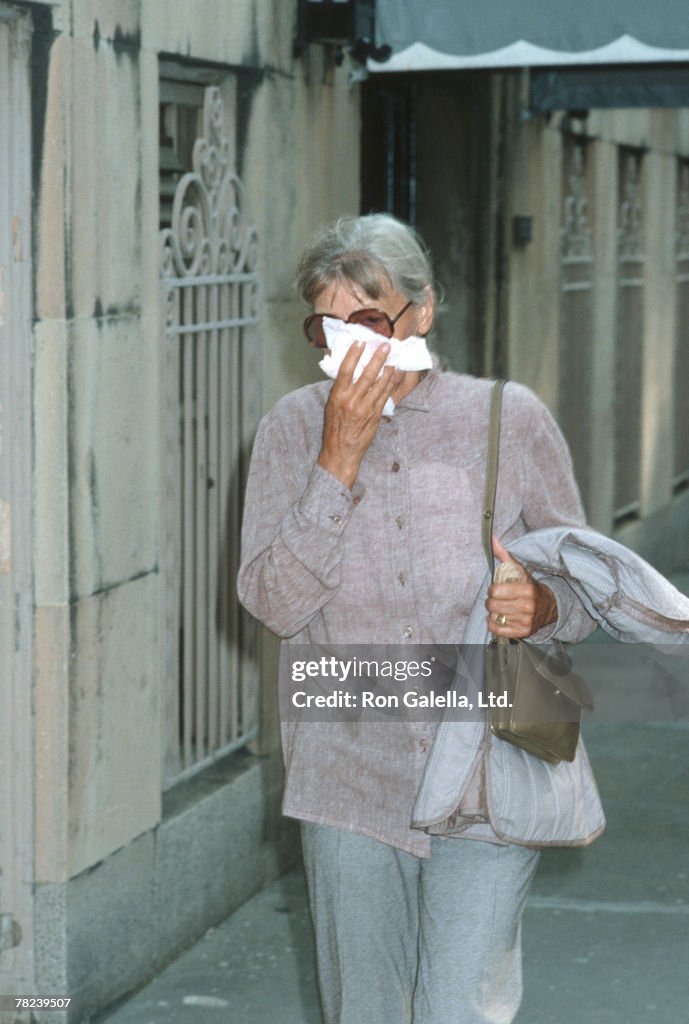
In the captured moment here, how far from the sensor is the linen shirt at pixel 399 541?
362 centimetres

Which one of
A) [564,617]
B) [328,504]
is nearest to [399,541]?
[328,504]

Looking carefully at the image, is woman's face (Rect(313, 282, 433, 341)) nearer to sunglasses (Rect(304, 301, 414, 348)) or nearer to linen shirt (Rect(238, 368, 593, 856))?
sunglasses (Rect(304, 301, 414, 348))

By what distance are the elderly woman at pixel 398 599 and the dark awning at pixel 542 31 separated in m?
3.33

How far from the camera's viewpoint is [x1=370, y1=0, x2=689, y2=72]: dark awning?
6.74 m

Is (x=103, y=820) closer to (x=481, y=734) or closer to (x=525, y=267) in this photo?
(x=481, y=734)

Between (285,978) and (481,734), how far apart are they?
2.46 meters

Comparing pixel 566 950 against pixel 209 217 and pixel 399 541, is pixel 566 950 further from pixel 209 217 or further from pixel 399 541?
pixel 399 541

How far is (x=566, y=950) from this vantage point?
239 inches

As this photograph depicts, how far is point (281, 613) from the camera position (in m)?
3.55

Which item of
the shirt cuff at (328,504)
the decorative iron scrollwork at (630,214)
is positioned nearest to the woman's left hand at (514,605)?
the shirt cuff at (328,504)

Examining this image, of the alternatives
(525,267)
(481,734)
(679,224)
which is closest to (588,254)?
(525,267)

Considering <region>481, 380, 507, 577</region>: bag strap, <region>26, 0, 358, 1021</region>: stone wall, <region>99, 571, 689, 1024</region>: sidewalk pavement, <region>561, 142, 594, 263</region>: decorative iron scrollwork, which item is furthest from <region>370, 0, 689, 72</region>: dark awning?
<region>561, 142, 594, 263</region>: decorative iron scrollwork

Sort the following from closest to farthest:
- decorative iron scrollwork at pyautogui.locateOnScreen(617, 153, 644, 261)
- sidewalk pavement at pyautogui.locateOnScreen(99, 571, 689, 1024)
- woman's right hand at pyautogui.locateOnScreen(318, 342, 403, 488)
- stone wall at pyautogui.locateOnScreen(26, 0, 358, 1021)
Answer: woman's right hand at pyautogui.locateOnScreen(318, 342, 403, 488)
stone wall at pyautogui.locateOnScreen(26, 0, 358, 1021)
sidewalk pavement at pyautogui.locateOnScreen(99, 571, 689, 1024)
decorative iron scrollwork at pyautogui.locateOnScreen(617, 153, 644, 261)

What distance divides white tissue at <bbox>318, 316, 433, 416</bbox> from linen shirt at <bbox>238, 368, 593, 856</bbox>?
3.4 inches
